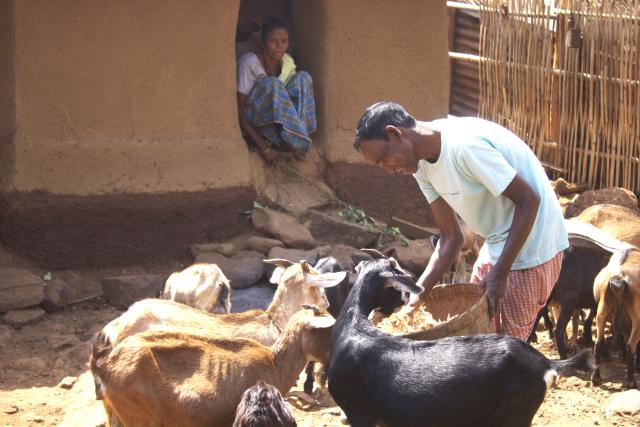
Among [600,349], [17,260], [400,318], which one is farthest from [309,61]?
[400,318]

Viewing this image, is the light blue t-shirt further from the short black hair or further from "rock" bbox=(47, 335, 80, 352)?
"rock" bbox=(47, 335, 80, 352)

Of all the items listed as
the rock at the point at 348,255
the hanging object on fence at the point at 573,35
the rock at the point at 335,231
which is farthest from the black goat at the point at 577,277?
the hanging object on fence at the point at 573,35

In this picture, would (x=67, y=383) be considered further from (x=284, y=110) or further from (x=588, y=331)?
(x=588, y=331)

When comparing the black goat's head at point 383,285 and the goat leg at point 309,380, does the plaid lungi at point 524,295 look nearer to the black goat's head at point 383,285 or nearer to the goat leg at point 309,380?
the black goat's head at point 383,285

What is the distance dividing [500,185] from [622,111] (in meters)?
7.35

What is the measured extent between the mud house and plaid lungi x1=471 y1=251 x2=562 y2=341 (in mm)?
4258

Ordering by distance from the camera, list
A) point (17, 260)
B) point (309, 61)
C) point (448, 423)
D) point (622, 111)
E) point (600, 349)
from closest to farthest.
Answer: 1. point (448, 423)
2. point (600, 349)
3. point (17, 260)
4. point (309, 61)
5. point (622, 111)

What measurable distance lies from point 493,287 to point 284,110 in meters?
4.87

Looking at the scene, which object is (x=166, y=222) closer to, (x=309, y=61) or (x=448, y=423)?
(x=309, y=61)

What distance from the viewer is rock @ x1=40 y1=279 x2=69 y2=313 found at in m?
8.02

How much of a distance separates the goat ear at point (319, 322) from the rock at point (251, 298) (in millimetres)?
3047

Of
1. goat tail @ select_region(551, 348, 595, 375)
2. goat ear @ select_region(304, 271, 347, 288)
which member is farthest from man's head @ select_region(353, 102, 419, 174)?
goat ear @ select_region(304, 271, 347, 288)

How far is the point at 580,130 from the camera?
12.0 m

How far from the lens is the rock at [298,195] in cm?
942
